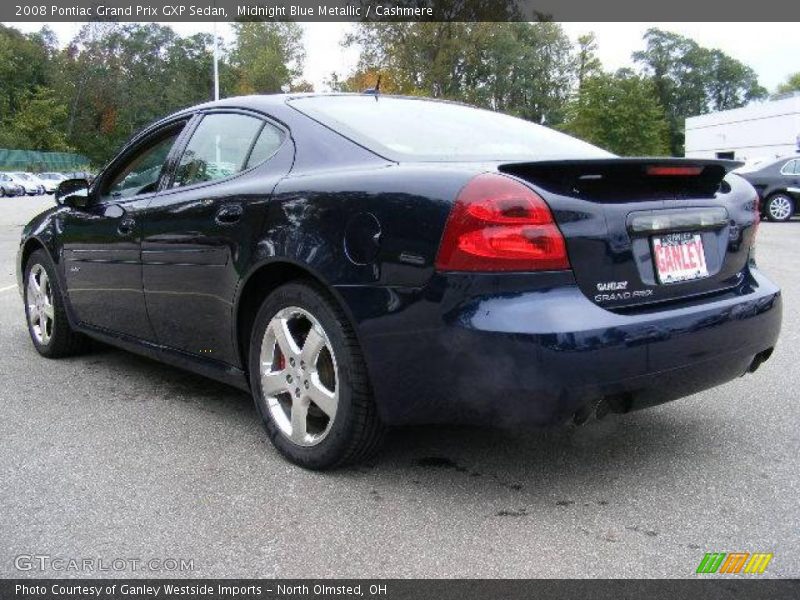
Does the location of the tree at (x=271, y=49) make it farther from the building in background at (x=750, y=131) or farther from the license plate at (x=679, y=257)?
the license plate at (x=679, y=257)

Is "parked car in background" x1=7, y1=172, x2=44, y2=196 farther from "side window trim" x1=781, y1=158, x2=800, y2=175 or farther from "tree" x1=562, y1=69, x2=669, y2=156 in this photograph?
"side window trim" x1=781, y1=158, x2=800, y2=175

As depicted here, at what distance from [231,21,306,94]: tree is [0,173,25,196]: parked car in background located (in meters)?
33.1

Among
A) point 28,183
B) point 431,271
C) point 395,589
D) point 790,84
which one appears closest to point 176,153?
point 431,271

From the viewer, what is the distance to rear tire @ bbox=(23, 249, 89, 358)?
487 cm

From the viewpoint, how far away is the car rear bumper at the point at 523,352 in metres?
2.50

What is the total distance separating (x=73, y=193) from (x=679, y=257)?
3.38 m

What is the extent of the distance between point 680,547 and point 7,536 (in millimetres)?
2088

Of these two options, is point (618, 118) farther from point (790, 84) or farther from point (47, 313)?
point (790, 84)

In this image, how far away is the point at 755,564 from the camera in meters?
2.36

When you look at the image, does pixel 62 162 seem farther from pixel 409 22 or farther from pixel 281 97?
pixel 281 97

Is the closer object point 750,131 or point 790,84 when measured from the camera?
point 750,131

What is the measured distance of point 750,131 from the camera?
50656 mm

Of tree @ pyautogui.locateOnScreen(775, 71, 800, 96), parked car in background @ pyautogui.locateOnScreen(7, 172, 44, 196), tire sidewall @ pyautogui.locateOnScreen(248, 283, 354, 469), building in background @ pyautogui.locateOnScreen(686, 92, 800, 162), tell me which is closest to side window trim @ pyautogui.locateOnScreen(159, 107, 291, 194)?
tire sidewall @ pyautogui.locateOnScreen(248, 283, 354, 469)

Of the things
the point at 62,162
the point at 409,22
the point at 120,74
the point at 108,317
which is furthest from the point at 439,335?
the point at 120,74
